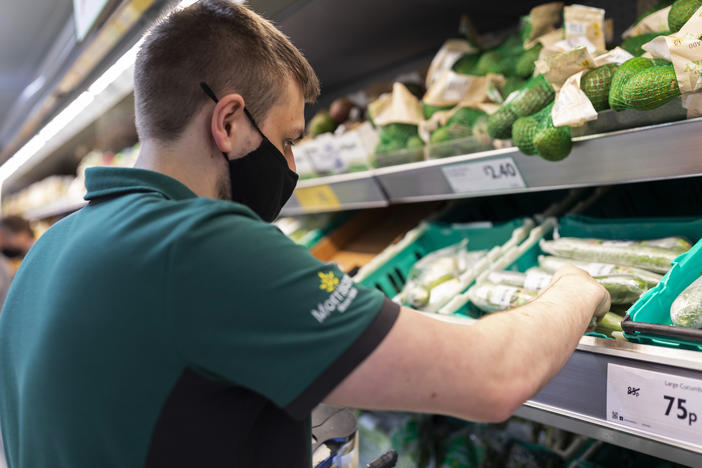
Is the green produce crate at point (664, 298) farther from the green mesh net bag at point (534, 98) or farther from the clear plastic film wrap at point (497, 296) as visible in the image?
the green mesh net bag at point (534, 98)

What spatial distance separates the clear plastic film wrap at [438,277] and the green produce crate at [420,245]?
66mm

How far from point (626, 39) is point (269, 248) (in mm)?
1134

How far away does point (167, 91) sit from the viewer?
0.89m

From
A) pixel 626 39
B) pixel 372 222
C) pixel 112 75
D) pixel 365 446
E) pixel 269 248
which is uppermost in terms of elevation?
pixel 112 75

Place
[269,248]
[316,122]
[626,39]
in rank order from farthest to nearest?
[316,122] < [626,39] < [269,248]

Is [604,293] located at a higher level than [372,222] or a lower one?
higher

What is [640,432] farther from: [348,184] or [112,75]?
[112,75]

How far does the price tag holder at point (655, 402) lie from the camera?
816 mm

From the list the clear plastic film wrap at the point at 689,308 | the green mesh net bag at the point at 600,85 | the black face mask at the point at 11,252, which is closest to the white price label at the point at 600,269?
the clear plastic film wrap at the point at 689,308

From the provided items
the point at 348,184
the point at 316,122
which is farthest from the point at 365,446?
the point at 316,122

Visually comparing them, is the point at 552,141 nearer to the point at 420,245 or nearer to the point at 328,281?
the point at 328,281

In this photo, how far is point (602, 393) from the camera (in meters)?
0.94

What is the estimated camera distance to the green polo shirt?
0.64 meters

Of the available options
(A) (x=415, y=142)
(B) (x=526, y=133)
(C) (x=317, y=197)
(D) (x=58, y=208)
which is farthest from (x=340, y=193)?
(D) (x=58, y=208)
